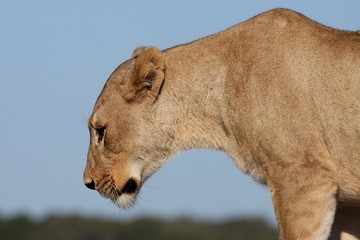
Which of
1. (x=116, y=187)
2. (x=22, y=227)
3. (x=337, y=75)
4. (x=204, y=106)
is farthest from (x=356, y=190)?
(x=22, y=227)

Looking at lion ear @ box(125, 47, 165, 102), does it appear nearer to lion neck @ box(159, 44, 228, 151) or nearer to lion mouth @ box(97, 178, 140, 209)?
lion neck @ box(159, 44, 228, 151)

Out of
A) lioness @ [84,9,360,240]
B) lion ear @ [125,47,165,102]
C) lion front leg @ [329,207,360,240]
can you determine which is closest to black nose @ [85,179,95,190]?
lioness @ [84,9,360,240]

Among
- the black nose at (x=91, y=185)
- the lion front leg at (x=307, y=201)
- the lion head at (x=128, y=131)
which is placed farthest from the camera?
the black nose at (x=91, y=185)

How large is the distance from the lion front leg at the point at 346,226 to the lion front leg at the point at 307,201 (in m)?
1.03

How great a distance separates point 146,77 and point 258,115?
132 cm

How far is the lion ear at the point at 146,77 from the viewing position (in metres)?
11.1

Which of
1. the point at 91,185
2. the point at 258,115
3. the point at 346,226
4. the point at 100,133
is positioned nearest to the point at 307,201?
the point at 258,115

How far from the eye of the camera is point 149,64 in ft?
36.6

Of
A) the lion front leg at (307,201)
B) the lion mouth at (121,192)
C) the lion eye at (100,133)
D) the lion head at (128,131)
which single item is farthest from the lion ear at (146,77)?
the lion front leg at (307,201)

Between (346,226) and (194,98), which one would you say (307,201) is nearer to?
(346,226)

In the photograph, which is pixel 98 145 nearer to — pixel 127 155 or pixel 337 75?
pixel 127 155

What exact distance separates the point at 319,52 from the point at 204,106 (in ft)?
3.99

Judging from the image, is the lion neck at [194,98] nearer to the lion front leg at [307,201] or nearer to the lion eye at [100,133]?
the lion eye at [100,133]

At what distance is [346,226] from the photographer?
11094 millimetres
